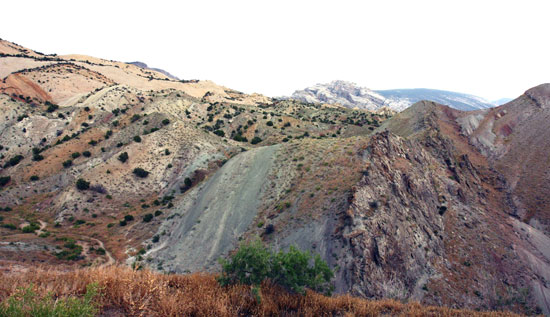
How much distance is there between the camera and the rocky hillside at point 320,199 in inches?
858

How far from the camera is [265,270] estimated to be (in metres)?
9.61

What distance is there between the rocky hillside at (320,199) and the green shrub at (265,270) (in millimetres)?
5530

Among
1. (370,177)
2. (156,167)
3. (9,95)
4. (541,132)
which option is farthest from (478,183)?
(9,95)

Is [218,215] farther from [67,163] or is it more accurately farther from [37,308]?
[67,163]

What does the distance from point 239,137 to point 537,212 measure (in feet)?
187

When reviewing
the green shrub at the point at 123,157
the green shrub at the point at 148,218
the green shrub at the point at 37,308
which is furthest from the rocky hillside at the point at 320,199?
the green shrub at the point at 37,308

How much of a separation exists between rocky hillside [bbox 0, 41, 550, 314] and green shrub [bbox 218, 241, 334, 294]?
5530 mm

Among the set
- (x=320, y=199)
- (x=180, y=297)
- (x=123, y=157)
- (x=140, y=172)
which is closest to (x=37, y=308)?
(x=180, y=297)

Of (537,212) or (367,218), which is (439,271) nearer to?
(367,218)

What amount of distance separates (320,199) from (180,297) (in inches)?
782

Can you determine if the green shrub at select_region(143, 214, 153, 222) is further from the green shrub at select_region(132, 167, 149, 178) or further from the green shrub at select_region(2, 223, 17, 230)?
the green shrub at select_region(2, 223, 17, 230)

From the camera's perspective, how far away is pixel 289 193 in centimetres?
2977

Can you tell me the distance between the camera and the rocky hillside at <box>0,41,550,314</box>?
858 inches

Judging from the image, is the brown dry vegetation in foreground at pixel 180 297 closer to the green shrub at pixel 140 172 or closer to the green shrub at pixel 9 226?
the green shrub at pixel 9 226
